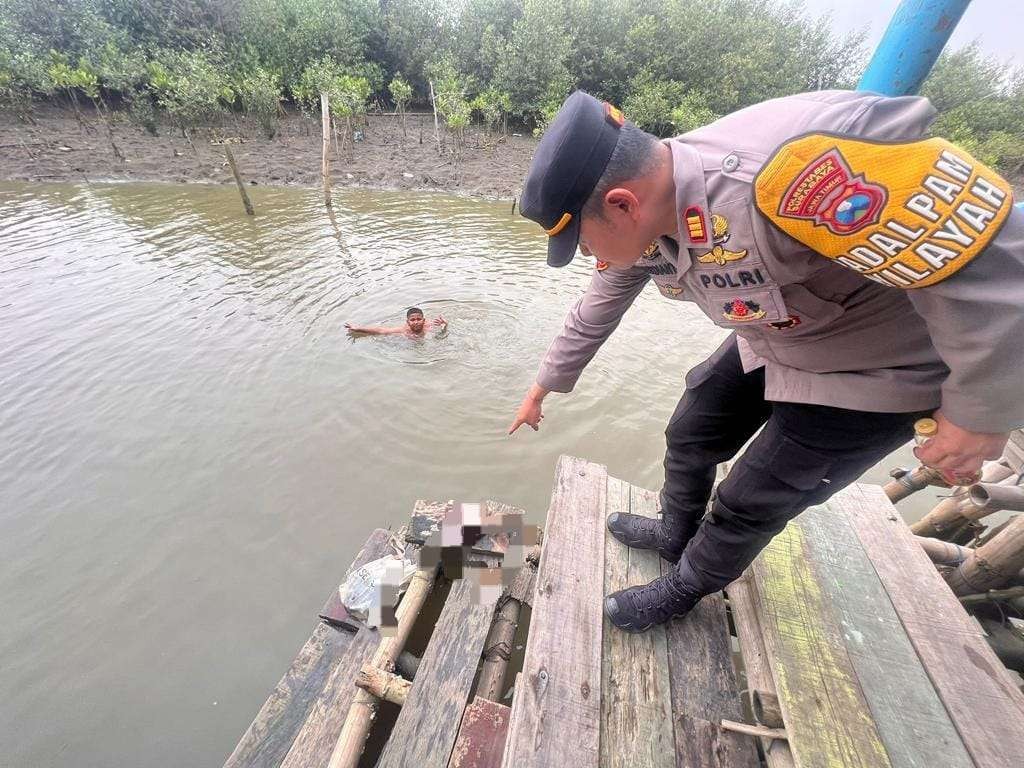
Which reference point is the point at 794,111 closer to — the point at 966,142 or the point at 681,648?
the point at 681,648

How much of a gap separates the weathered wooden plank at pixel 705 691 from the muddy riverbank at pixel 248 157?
13.0m

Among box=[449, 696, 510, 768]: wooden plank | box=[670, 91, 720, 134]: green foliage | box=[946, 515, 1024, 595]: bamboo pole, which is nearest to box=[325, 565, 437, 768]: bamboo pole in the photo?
box=[449, 696, 510, 768]: wooden plank

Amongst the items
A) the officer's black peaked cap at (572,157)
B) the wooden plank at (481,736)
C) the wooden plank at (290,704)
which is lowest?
the wooden plank at (290,704)

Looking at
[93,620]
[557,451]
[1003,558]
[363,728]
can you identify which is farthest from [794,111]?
[93,620]

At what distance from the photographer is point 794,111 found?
1044 mm

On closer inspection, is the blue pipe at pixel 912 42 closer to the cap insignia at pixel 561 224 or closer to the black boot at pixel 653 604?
the cap insignia at pixel 561 224

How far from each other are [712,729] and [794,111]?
1.91m

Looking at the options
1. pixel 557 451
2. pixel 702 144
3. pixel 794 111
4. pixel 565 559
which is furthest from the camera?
pixel 557 451

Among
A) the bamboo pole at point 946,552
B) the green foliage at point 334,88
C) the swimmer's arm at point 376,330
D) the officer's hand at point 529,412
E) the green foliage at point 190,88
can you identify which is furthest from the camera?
the green foliage at point 334,88

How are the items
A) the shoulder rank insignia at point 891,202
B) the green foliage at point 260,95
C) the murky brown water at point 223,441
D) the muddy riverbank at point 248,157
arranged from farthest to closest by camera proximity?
1. the green foliage at point 260,95
2. the muddy riverbank at point 248,157
3. the murky brown water at point 223,441
4. the shoulder rank insignia at point 891,202

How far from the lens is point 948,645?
176 centimetres

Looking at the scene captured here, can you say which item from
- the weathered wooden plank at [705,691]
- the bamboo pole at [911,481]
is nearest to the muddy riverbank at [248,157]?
the bamboo pole at [911,481]

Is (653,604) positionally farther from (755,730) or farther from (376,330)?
(376,330)

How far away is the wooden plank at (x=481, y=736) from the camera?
1683mm
